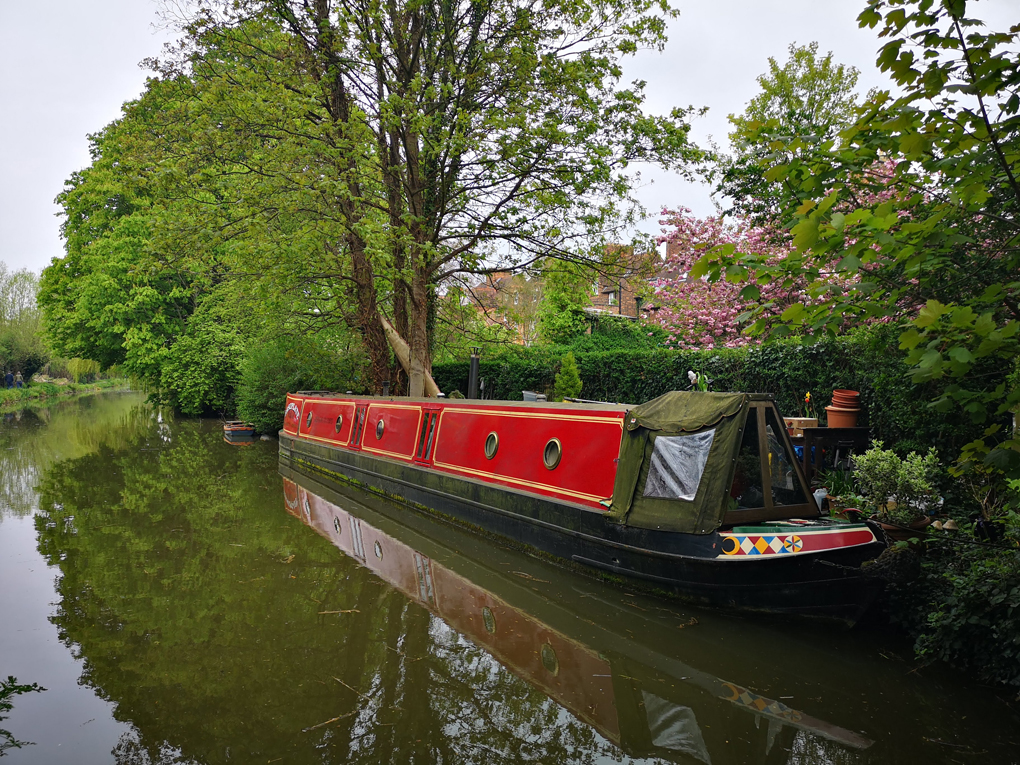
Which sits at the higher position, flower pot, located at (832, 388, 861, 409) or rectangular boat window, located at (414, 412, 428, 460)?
flower pot, located at (832, 388, 861, 409)

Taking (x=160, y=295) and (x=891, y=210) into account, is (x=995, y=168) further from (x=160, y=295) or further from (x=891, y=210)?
(x=160, y=295)

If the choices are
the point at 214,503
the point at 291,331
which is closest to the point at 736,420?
the point at 214,503

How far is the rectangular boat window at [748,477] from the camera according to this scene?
533 cm

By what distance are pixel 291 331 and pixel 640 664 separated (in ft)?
41.9

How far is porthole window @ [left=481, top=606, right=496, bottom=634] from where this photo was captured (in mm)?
5266

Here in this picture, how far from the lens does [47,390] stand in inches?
1500

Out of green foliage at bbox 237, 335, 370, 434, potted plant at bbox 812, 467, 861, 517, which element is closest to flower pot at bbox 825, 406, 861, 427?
potted plant at bbox 812, 467, 861, 517

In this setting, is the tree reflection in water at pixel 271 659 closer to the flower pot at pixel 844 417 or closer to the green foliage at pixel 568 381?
the flower pot at pixel 844 417

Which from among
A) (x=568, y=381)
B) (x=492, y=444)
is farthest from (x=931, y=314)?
(x=568, y=381)

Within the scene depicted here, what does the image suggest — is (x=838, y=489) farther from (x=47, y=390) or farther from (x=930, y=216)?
(x=47, y=390)

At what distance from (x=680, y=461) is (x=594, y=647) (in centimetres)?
165

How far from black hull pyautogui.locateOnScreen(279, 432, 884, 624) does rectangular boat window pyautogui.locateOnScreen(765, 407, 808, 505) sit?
2.38 ft

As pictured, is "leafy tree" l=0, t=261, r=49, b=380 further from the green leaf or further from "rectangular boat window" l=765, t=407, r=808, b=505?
the green leaf

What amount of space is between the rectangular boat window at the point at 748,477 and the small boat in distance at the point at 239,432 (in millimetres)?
15446
